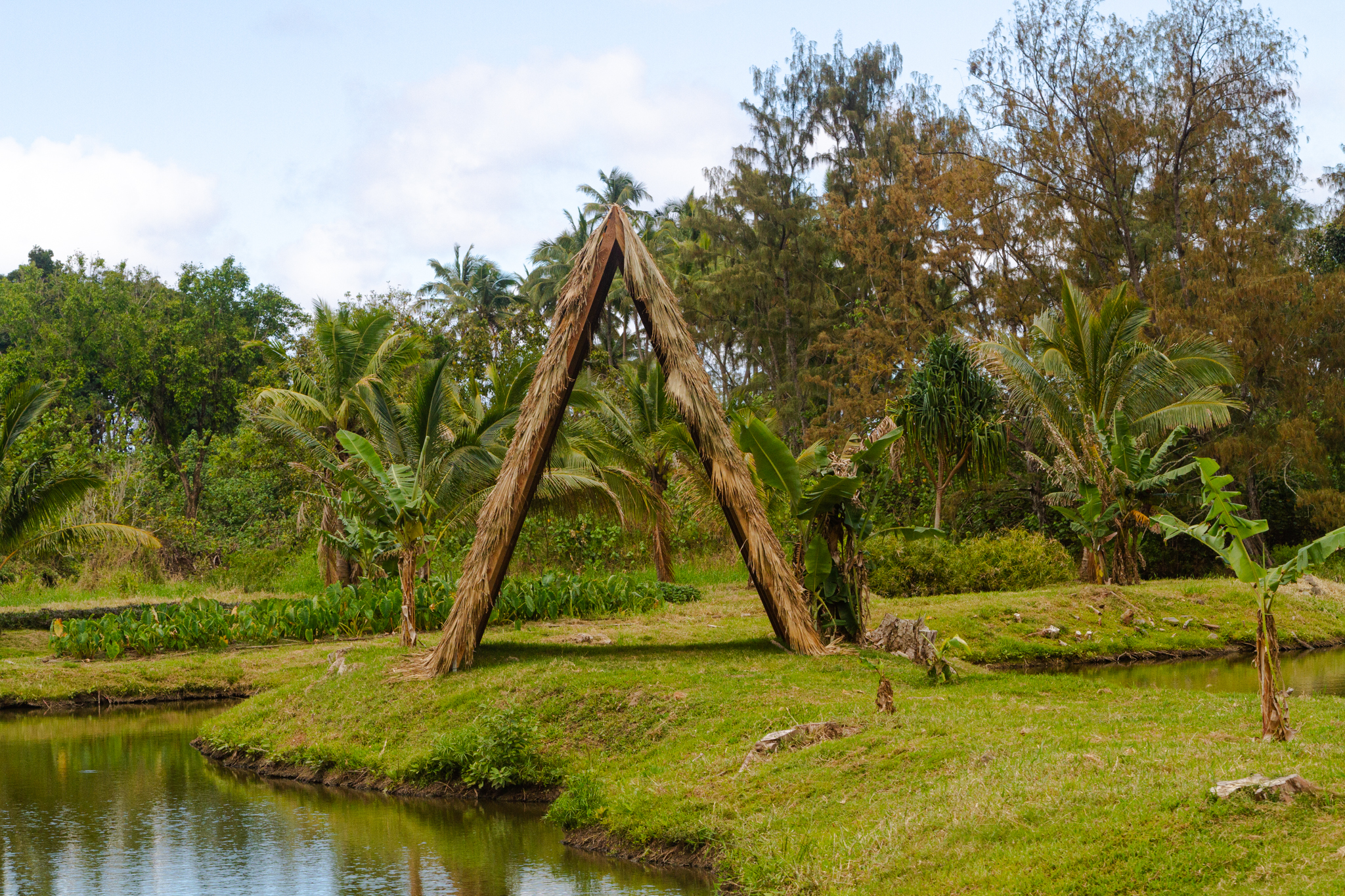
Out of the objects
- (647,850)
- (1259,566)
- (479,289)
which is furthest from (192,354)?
(1259,566)

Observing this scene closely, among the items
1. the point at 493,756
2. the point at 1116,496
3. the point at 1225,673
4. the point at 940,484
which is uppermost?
the point at 940,484

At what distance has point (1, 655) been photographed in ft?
52.1

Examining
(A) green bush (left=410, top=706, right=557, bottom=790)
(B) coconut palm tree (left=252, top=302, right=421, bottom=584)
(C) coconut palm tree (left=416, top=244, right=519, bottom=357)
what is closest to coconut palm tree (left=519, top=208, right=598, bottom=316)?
(C) coconut palm tree (left=416, top=244, right=519, bottom=357)

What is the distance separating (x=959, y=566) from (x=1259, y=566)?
1421cm

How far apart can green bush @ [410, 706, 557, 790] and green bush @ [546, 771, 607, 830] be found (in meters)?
0.75

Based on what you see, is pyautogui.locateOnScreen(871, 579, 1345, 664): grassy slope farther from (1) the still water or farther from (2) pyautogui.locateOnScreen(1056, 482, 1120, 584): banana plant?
(1) the still water

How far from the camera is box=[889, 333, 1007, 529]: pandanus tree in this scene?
20.6 meters

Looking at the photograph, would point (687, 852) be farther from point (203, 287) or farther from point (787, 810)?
point (203, 287)

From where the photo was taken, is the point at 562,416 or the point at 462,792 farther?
the point at 562,416

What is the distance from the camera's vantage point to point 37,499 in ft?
55.4

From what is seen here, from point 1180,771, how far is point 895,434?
601cm

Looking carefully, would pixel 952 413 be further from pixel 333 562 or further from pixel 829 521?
pixel 333 562

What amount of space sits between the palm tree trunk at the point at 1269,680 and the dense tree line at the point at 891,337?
9093 mm

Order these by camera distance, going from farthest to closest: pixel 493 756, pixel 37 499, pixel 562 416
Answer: pixel 37 499, pixel 562 416, pixel 493 756
